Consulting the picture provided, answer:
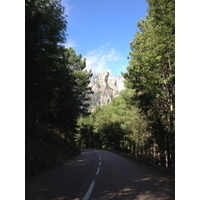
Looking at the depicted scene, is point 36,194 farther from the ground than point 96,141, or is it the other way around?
point 36,194

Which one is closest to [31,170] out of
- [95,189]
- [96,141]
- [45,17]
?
[95,189]

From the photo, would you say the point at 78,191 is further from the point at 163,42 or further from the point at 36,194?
the point at 163,42
